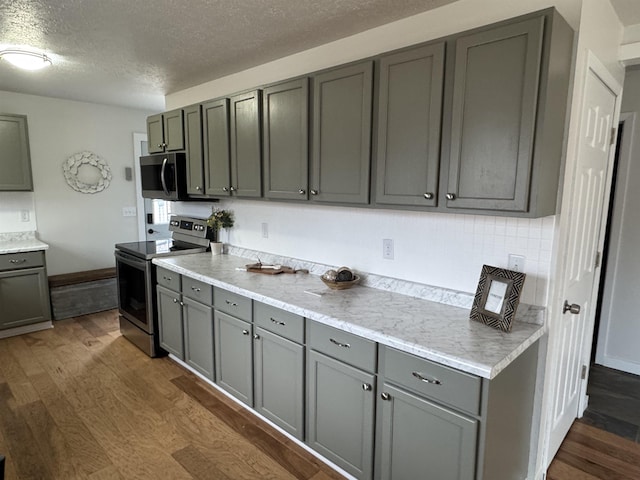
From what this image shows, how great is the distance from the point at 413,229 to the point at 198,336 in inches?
69.3

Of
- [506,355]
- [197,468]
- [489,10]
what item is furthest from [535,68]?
[197,468]

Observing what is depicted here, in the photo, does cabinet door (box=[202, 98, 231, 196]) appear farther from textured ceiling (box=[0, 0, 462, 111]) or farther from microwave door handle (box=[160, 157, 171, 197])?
microwave door handle (box=[160, 157, 171, 197])

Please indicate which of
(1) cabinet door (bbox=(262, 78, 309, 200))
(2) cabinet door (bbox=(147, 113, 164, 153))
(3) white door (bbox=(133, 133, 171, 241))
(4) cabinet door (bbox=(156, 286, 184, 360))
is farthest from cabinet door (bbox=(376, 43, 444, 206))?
(3) white door (bbox=(133, 133, 171, 241))

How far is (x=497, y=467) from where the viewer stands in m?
1.58

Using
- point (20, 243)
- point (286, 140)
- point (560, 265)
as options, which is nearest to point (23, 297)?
point (20, 243)

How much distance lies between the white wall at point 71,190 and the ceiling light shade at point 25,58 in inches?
64.0

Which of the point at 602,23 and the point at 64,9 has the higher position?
the point at 64,9

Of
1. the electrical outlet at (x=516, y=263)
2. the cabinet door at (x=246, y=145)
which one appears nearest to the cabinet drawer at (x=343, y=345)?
the electrical outlet at (x=516, y=263)

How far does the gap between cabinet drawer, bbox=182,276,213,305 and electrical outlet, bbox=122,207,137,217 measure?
2.60 metres

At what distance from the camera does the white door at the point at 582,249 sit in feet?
6.05

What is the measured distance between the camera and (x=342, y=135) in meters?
2.14

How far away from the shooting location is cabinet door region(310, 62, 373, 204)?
2029mm

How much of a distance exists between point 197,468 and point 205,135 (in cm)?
232

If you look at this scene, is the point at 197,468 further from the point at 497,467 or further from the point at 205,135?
the point at 205,135
